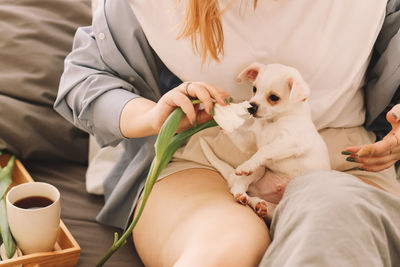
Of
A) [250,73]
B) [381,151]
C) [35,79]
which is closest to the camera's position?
[381,151]

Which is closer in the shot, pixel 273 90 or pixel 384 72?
pixel 273 90

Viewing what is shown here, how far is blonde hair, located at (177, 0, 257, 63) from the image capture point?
0.97 metres

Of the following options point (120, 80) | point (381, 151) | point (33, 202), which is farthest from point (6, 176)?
point (381, 151)

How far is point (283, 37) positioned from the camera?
106 centimetres

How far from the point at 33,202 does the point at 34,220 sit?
7 centimetres

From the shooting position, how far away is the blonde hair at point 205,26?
967 millimetres

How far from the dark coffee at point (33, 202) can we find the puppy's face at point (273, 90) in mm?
474

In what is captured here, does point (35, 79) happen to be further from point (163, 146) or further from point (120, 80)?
point (163, 146)

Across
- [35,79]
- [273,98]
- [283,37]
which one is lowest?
[35,79]

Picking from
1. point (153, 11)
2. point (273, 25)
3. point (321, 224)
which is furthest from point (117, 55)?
point (321, 224)

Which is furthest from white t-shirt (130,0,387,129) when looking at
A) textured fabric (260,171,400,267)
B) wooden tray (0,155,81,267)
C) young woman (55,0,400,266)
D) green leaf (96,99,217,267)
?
wooden tray (0,155,81,267)

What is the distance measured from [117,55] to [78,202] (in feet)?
1.43

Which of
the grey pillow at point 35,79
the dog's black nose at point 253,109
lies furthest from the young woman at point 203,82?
the grey pillow at point 35,79

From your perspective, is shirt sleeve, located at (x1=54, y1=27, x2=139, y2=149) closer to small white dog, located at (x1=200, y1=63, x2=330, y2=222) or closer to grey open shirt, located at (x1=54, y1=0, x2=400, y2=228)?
grey open shirt, located at (x1=54, y1=0, x2=400, y2=228)
